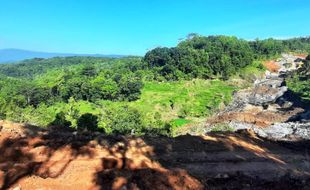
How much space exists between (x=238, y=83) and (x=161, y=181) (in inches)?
4062

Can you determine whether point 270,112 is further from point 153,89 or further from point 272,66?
point 272,66

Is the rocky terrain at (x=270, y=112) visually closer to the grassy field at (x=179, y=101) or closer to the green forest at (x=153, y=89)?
the green forest at (x=153, y=89)

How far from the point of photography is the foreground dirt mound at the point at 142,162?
13281 millimetres

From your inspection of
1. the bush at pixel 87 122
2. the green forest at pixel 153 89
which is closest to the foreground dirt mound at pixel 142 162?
the bush at pixel 87 122

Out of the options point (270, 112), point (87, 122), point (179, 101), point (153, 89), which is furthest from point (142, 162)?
point (153, 89)

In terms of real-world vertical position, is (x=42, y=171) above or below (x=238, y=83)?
above

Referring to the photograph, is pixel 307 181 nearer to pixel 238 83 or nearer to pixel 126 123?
pixel 126 123

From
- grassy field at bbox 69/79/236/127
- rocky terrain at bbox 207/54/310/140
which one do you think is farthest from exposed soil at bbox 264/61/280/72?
grassy field at bbox 69/79/236/127

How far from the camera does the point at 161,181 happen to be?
532 inches

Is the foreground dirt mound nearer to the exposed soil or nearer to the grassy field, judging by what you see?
the grassy field

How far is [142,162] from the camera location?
16.5m

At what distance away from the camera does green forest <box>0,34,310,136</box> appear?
212ft

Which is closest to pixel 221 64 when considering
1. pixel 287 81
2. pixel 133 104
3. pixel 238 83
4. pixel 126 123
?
pixel 238 83

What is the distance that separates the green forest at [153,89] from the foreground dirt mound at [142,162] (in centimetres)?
2331
